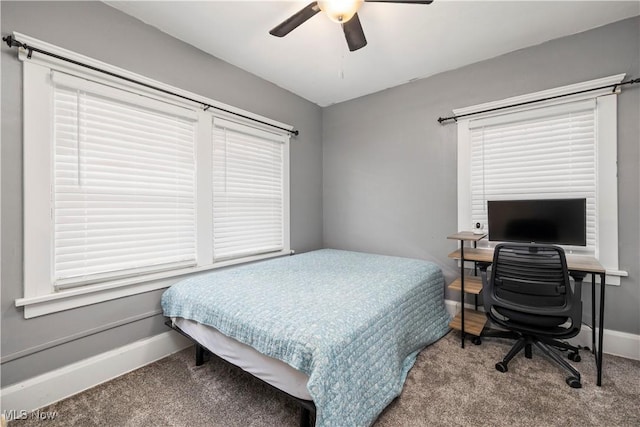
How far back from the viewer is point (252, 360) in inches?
58.4

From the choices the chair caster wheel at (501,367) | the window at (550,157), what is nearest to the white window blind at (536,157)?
the window at (550,157)

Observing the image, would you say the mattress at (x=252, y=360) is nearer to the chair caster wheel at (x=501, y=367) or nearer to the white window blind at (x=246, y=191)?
the white window blind at (x=246, y=191)

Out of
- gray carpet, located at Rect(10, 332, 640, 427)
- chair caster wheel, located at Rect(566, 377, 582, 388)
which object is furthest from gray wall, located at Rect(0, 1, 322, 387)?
chair caster wheel, located at Rect(566, 377, 582, 388)

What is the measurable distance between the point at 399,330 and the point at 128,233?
2092 millimetres

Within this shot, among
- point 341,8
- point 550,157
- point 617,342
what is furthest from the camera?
point 550,157

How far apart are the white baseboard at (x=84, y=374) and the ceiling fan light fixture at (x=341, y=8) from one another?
105 inches

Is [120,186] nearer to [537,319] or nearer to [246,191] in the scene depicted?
[246,191]

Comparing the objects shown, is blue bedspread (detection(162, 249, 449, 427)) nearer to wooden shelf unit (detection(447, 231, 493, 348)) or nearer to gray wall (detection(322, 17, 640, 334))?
wooden shelf unit (detection(447, 231, 493, 348))

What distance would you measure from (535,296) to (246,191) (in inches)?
104

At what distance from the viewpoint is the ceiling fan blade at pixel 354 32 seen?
1757 millimetres

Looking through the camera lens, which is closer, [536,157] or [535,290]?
[535,290]

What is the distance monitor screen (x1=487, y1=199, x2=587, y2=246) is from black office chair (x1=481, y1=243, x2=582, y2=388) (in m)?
0.36

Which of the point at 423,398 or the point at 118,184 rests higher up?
the point at 118,184

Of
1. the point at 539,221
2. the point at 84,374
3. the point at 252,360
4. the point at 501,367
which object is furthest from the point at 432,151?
the point at 84,374
